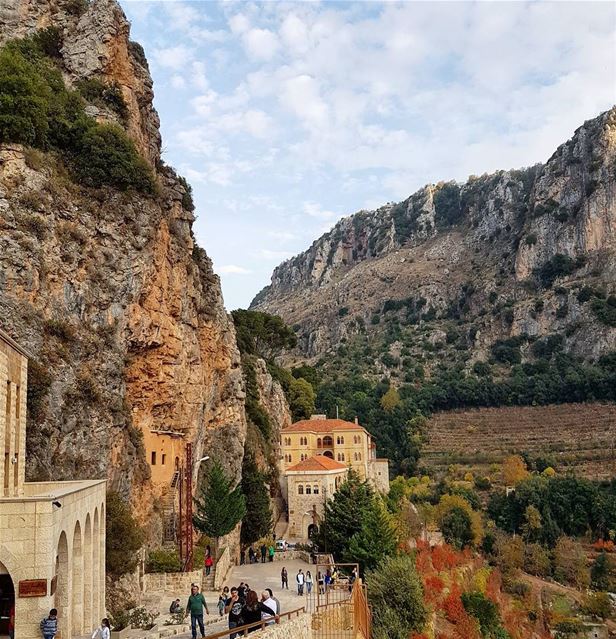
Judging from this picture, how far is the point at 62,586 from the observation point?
47.7ft

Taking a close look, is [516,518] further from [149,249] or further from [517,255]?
[517,255]

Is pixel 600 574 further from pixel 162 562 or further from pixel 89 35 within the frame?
pixel 89 35

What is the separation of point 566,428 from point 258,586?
6258 cm

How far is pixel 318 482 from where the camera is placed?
47.1 metres


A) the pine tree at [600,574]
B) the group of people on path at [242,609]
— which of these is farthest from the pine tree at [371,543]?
the pine tree at [600,574]

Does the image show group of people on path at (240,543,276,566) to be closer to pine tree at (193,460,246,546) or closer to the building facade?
the building facade

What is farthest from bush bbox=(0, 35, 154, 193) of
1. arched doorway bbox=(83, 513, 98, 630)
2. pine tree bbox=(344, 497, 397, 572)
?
pine tree bbox=(344, 497, 397, 572)

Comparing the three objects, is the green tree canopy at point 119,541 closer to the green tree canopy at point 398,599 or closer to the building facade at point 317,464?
the green tree canopy at point 398,599

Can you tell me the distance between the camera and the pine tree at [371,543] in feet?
108

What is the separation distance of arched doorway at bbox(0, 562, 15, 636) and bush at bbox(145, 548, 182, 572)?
45.3 ft

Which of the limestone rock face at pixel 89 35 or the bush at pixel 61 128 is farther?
the limestone rock face at pixel 89 35

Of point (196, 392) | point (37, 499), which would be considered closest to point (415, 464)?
point (196, 392)

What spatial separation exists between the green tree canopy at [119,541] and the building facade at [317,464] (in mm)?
24401

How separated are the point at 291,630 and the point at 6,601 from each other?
6.67 meters
